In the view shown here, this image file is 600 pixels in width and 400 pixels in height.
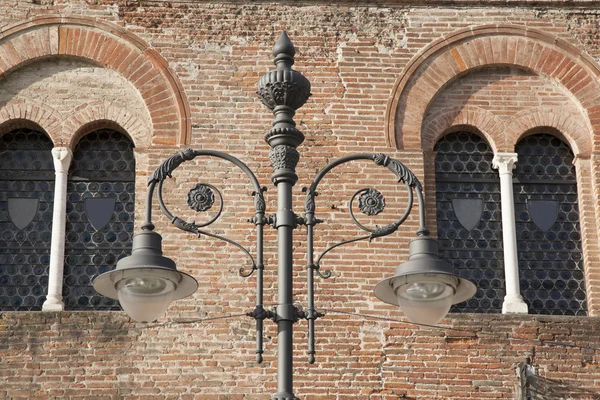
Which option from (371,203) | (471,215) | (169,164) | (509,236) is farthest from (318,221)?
(471,215)

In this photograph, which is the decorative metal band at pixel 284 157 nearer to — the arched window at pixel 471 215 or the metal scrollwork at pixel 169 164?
the metal scrollwork at pixel 169 164

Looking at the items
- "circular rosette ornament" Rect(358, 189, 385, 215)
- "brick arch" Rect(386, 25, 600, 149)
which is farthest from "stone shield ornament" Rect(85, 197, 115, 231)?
"circular rosette ornament" Rect(358, 189, 385, 215)

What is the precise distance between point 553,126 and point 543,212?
927mm

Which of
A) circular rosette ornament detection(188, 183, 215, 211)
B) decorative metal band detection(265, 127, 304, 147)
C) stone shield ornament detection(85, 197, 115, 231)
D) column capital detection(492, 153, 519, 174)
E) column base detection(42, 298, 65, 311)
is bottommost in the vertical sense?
circular rosette ornament detection(188, 183, 215, 211)

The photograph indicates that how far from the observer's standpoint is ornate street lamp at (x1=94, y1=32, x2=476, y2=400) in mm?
10000

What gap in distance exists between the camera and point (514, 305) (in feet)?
46.9

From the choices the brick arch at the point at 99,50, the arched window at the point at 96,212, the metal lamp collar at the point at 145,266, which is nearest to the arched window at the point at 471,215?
the brick arch at the point at 99,50

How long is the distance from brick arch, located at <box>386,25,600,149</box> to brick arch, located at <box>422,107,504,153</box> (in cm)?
18

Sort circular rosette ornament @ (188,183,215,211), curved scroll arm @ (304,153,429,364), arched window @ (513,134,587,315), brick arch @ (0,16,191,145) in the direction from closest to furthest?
curved scroll arm @ (304,153,429,364) < circular rosette ornament @ (188,183,215,211) < arched window @ (513,134,587,315) < brick arch @ (0,16,191,145)

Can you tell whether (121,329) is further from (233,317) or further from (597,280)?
(597,280)

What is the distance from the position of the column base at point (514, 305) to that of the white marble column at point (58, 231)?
14.4 feet

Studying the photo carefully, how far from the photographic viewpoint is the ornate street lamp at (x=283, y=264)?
1000 cm

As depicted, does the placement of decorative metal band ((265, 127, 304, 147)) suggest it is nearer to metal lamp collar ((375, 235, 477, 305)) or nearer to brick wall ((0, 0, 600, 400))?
metal lamp collar ((375, 235, 477, 305))

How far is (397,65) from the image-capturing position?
15.3 meters
